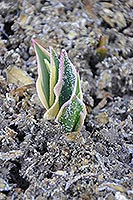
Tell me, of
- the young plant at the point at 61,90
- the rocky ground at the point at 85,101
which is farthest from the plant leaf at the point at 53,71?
the rocky ground at the point at 85,101

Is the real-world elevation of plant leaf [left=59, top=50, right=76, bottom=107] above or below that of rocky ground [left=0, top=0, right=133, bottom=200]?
above

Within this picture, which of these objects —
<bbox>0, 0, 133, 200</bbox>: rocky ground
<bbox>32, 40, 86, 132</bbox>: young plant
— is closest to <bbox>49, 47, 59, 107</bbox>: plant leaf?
<bbox>32, 40, 86, 132</bbox>: young plant

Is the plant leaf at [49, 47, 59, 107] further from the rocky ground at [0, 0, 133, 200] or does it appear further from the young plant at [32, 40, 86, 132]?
the rocky ground at [0, 0, 133, 200]

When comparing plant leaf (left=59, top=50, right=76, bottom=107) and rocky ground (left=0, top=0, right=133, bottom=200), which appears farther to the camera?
plant leaf (left=59, top=50, right=76, bottom=107)

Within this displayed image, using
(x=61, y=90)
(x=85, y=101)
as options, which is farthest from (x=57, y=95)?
(x=85, y=101)

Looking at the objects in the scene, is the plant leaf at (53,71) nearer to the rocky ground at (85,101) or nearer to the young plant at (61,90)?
the young plant at (61,90)

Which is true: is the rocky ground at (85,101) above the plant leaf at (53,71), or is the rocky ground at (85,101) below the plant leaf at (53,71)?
below

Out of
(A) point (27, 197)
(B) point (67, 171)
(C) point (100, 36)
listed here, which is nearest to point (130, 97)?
(C) point (100, 36)
